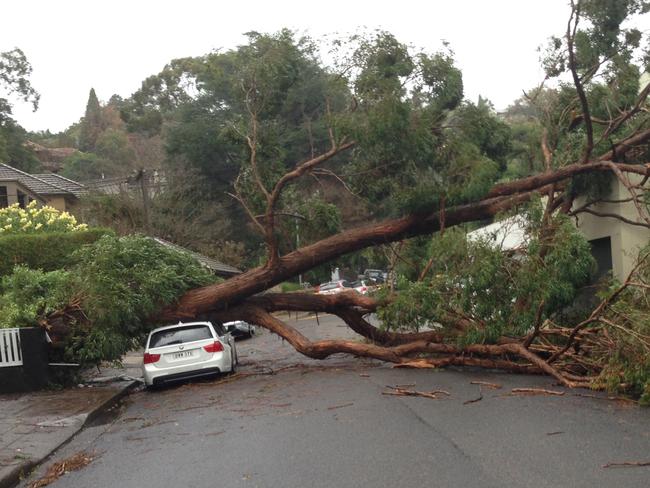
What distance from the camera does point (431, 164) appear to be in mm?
17297

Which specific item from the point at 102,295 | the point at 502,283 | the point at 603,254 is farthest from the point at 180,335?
the point at 603,254

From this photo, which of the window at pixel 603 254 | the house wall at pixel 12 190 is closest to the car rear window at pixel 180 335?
the window at pixel 603 254

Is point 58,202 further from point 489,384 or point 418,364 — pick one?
point 489,384

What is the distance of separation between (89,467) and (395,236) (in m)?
10.5

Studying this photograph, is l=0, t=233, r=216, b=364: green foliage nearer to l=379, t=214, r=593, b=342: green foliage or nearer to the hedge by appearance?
the hedge

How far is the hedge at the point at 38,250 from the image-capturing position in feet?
70.1

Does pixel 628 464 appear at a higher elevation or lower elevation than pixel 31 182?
lower

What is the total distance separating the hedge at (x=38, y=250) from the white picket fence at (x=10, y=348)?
6122mm

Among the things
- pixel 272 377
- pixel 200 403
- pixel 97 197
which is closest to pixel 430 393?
pixel 200 403

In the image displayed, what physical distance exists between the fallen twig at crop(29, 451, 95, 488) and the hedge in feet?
41.6

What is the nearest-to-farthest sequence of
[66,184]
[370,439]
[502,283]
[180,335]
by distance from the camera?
[370,439] → [502,283] → [180,335] → [66,184]

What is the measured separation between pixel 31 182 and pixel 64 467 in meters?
40.4

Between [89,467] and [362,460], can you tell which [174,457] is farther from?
[362,460]

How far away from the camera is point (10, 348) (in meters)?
15.3
